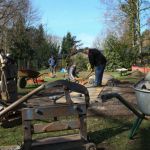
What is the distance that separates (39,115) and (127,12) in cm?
3763

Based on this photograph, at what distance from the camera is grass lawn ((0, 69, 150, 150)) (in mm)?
7646

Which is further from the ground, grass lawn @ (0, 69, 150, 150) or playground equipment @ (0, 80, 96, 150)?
playground equipment @ (0, 80, 96, 150)

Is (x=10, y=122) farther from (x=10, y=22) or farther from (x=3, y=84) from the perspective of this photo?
(x=10, y=22)

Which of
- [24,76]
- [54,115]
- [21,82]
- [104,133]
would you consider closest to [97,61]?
[21,82]

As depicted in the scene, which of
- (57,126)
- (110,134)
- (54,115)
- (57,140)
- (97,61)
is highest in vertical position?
(97,61)

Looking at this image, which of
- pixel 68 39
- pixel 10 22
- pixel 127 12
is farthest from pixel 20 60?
pixel 68 39

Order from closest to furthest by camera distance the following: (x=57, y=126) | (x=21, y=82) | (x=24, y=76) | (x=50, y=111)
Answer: (x=50, y=111) → (x=57, y=126) → (x=21, y=82) → (x=24, y=76)

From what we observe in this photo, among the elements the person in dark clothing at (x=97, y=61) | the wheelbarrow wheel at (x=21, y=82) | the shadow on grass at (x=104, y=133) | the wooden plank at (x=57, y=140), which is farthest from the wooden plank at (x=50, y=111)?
the wheelbarrow wheel at (x=21, y=82)

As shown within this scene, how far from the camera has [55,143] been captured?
6992 mm

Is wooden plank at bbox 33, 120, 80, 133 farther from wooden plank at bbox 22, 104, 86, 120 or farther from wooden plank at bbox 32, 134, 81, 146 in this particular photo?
wooden plank at bbox 22, 104, 86, 120

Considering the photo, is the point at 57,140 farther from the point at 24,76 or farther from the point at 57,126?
the point at 24,76

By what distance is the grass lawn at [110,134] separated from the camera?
301 inches

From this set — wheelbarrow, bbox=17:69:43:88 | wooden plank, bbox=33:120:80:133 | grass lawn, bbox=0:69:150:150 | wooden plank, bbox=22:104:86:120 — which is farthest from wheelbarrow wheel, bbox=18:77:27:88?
wooden plank, bbox=22:104:86:120

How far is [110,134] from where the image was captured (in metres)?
8.38
